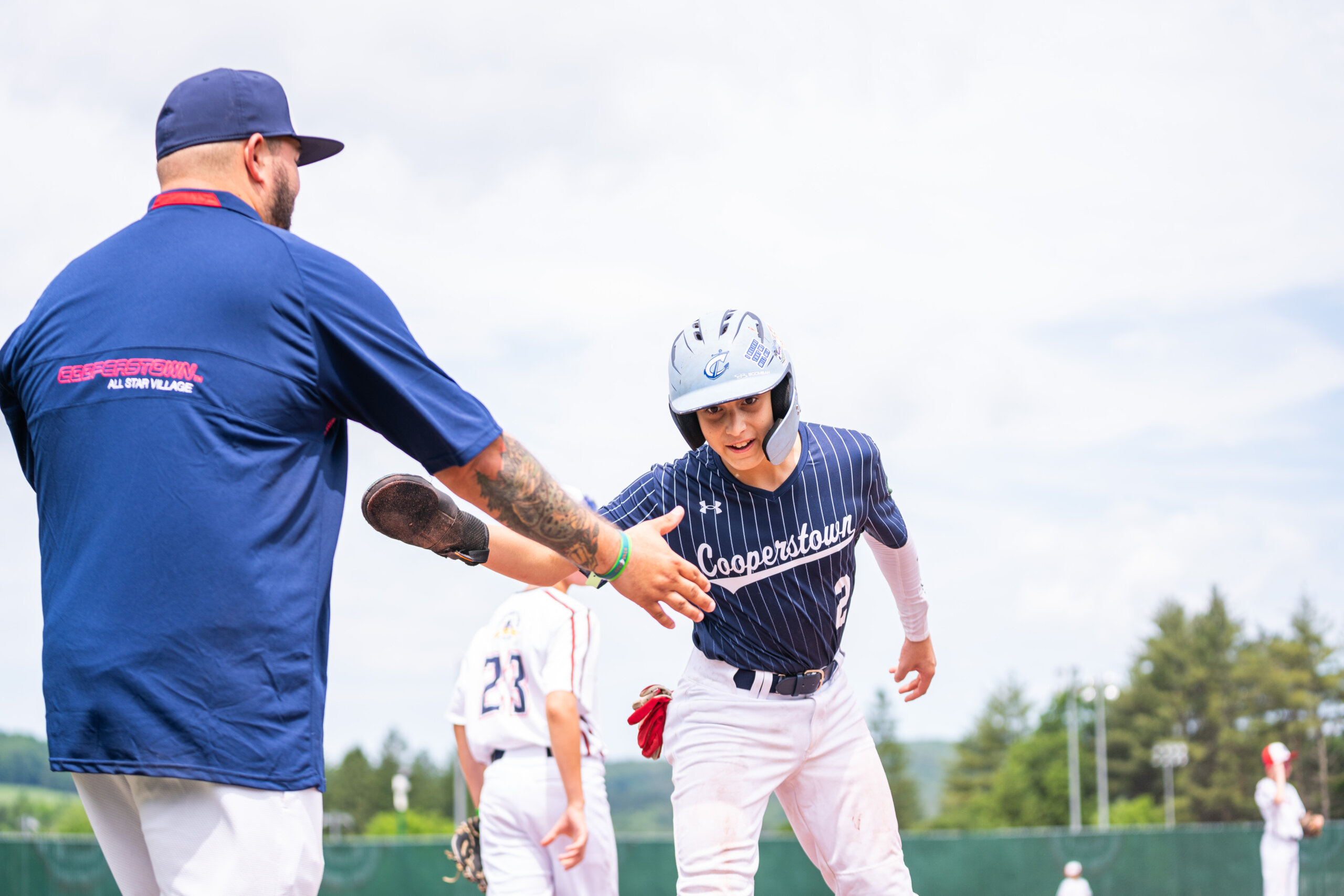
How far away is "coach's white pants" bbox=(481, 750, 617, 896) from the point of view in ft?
22.1

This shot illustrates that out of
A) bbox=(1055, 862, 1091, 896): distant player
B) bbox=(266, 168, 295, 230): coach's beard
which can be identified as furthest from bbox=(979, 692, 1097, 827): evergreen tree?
bbox=(266, 168, 295, 230): coach's beard

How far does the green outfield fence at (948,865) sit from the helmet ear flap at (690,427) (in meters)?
15.1

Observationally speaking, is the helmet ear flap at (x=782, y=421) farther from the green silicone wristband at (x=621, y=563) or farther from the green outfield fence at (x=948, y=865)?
the green outfield fence at (x=948, y=865)

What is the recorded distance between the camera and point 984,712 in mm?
118000

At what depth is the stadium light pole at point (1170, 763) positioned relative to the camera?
82.3 m

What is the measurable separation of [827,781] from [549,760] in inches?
94.7

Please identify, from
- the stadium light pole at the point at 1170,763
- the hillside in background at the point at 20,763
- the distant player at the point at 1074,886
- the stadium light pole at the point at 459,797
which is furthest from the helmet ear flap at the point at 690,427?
the stadium light pole at the point at 1170,763

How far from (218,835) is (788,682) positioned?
2.74 metres

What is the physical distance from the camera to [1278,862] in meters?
17.7

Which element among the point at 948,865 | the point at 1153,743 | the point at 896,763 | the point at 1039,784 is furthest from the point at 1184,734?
the point at 948,865

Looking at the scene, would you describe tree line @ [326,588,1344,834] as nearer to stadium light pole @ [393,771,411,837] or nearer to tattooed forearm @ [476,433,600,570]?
stadium light pole @ [393,771,411,837]

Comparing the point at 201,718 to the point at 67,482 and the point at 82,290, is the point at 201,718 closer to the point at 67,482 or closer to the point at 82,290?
the point at 67,482

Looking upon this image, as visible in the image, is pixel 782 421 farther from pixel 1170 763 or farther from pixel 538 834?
pixel 1170 763

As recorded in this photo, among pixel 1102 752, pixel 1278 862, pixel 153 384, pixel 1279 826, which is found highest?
pixel 153 384
